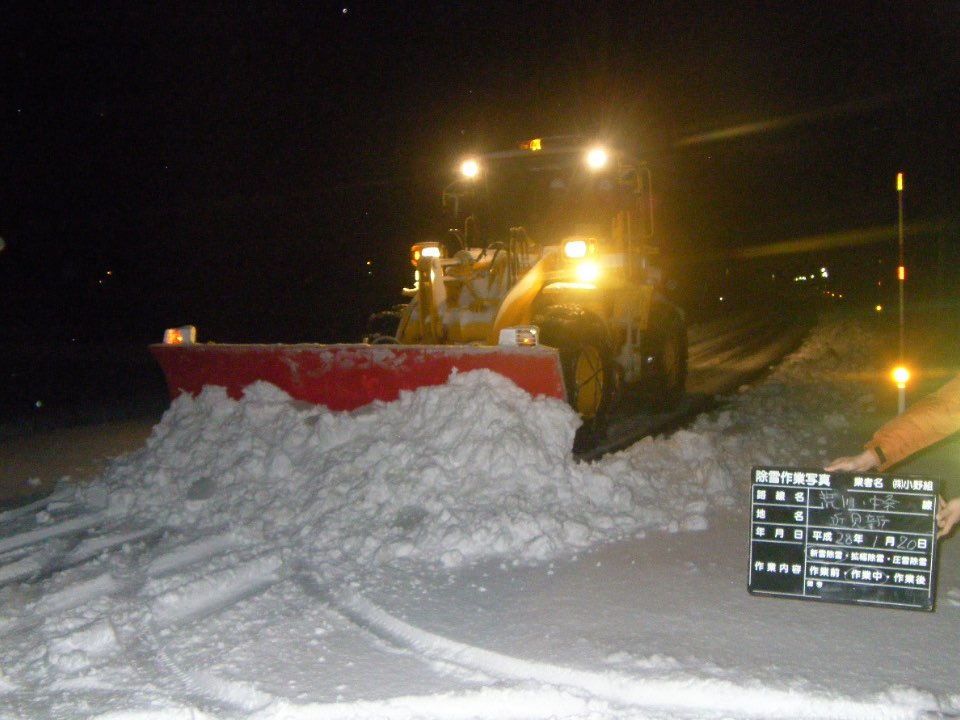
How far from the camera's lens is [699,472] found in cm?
742

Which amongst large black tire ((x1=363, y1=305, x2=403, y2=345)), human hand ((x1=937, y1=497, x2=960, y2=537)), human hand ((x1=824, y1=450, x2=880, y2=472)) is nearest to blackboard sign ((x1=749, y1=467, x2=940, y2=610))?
→ human hand ((x1=824, y1=450, x2=880, y2=472))

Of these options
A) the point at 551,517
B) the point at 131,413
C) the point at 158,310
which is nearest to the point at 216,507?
the point at 551,517

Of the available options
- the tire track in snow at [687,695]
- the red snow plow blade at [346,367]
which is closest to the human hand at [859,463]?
the tire track in snow at [687,695]

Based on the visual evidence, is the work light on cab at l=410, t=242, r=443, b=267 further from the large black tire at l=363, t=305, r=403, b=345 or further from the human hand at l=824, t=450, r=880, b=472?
the human hand at l=824, t=450, r=880, b=472

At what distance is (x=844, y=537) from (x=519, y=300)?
17.0 feet

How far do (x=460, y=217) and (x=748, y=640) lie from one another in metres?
7.38

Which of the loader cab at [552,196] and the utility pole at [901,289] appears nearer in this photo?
the utility pole at [901,289]

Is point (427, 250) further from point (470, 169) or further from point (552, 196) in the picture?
point (552, 196)

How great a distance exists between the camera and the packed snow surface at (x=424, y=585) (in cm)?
388

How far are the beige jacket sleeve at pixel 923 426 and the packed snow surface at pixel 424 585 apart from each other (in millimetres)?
1037

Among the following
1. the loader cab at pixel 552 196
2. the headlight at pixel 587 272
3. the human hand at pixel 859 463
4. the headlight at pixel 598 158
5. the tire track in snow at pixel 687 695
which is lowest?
the tire track in snow at pixel 687 695

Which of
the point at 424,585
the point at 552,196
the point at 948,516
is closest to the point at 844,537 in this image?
the point at 948,516

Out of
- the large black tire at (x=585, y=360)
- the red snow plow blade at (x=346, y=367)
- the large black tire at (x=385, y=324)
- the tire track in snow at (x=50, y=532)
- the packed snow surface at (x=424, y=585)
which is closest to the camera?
the packed snow surface at (x=424, y=585)

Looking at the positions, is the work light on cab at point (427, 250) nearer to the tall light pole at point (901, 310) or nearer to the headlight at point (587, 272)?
the headlight at point (587, 272)
